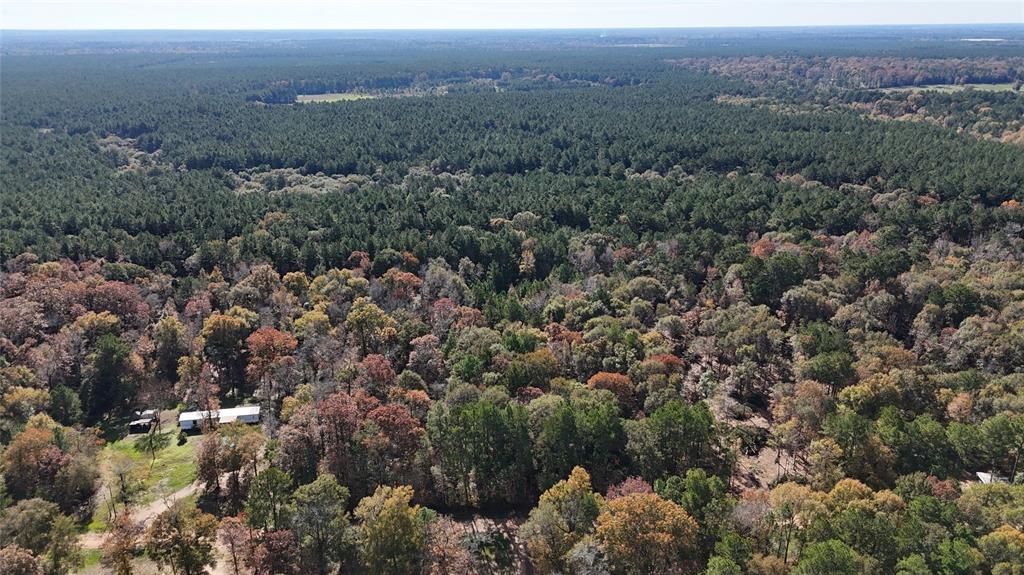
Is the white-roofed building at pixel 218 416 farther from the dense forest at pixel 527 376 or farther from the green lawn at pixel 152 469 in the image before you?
the green lawn at pixel 152 469

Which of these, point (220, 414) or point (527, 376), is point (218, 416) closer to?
point (220, 414)

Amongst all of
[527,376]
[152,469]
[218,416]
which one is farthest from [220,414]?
[527,376]

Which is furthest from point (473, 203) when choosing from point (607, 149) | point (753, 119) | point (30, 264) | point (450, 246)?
point (753, 119)

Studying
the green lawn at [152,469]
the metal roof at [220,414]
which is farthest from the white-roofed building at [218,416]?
the green lawn at [152,469]

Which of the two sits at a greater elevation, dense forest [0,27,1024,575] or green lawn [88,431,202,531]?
dense forest [0,27,1024,575]

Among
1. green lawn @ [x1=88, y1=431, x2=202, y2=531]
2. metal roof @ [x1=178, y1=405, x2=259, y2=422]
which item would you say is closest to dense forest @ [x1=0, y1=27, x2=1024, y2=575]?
green lawn @ [x1=88, y1=431, x2=202, y2=531]

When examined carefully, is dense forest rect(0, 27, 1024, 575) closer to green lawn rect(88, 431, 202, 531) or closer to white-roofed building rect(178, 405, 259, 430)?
green lawn rect(88, 431, 202, 531)

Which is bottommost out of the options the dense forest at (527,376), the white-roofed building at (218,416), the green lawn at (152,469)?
the green lawn at (152,469)
